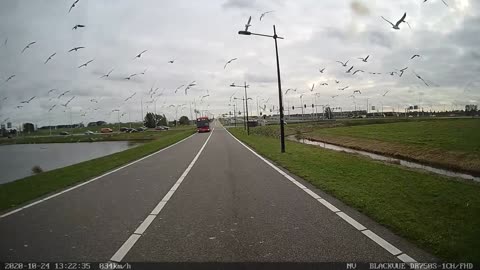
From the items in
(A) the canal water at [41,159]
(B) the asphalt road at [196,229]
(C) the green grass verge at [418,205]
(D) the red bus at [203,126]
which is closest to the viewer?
(B) the asphalt road at [196,229]

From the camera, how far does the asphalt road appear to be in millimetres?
5105

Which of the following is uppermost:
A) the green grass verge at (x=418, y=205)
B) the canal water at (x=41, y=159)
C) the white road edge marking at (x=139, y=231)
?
the white road edge marking at (x=139, y=231)

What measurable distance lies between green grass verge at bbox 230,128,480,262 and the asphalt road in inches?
13.1

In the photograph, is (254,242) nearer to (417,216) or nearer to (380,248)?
(380,248)

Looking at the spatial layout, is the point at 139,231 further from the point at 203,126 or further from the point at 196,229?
the point at 203,126

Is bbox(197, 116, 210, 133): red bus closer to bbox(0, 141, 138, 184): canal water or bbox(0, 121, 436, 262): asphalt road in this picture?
bbox(0, 141, 138, 184): canal water

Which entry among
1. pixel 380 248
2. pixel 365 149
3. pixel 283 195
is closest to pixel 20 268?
pixel 380 248

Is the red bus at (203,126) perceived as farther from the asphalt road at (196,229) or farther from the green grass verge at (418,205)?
the asphalt road at (196,229)

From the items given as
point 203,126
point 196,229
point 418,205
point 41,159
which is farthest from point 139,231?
point 203,126

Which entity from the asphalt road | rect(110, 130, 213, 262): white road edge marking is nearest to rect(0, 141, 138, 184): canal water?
the asphalt road

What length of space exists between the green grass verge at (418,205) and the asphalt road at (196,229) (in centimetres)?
33

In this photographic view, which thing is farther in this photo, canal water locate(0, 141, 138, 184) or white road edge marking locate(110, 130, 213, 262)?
canal water locate(0, 141, 138, 184)

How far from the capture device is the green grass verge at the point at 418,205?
527cm

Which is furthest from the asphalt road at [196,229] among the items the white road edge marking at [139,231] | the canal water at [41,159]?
the canal water at [41,159]
